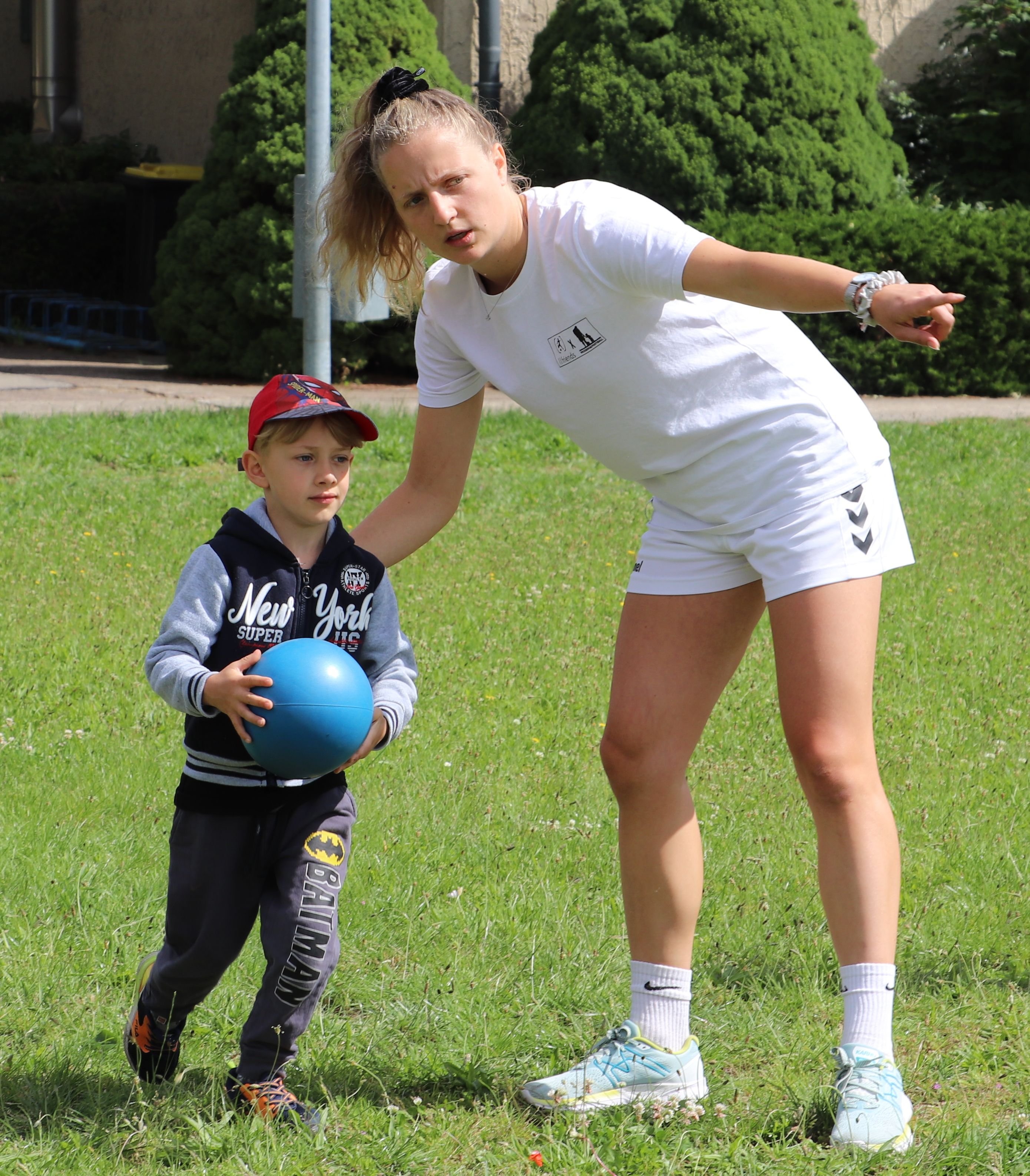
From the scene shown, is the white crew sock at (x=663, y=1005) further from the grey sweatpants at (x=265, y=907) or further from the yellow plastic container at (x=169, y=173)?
the yellow plastic container at (x=169, y=173)

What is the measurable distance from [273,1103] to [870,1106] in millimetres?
1164

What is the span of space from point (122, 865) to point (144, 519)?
4881mm

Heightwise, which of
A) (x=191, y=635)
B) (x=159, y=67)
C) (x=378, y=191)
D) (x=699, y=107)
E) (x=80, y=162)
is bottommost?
(x=191, y=635)

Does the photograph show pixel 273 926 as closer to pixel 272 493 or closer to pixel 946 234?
pixel 272 493

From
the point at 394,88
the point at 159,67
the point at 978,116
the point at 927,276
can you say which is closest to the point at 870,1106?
the point at 394,88

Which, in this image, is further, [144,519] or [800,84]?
[800,84]

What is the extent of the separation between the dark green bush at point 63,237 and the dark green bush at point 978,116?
34.5ft

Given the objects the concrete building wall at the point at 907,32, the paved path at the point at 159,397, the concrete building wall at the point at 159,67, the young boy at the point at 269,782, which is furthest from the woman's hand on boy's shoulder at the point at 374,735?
the concrete building wall at the point at 907,32

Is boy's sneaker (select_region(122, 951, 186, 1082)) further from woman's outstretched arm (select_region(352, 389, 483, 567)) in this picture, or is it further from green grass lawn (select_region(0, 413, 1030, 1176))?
woman's outstretched arm (select_region(352, 389, 483, 567))

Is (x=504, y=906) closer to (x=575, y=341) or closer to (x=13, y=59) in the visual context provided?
(x=575, y=341)

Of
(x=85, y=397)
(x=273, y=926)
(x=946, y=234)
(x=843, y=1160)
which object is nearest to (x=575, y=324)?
(x=273, y=926)

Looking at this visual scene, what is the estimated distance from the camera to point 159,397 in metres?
13.2

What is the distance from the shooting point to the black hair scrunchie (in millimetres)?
2938

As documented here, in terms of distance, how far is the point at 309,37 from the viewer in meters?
9.27
